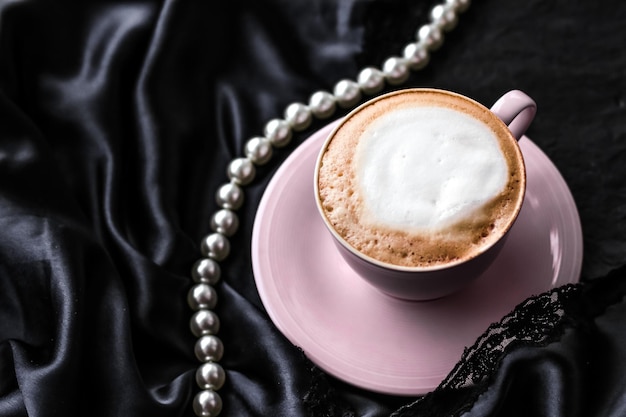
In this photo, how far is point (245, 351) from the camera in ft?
2.71

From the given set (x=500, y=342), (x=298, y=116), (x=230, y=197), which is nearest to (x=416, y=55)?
(x=298, y=116)

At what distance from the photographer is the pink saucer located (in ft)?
2.45

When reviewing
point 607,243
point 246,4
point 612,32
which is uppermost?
point 246,4

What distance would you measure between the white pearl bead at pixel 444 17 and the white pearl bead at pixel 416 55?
0.04 m

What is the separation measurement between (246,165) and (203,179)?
0.19 ft

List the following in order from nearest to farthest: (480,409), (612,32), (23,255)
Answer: (480,409), (23,255), (612,32)

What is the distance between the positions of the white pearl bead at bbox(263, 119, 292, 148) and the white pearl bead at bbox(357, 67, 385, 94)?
10cm

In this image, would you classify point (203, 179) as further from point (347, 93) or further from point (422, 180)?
point (422, 180)

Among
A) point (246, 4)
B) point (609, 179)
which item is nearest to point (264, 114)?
point (246, 4)

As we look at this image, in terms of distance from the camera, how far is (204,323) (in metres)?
0.83

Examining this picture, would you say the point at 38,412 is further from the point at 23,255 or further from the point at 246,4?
the point at 246,4

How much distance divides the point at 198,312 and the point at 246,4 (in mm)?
385

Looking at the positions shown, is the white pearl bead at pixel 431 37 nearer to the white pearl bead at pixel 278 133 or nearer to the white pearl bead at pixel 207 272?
the white pearl bead at pixel 278 133

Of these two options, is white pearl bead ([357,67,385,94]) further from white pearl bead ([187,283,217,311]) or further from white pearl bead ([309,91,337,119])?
white pearl bead ([187,283,217,311])
